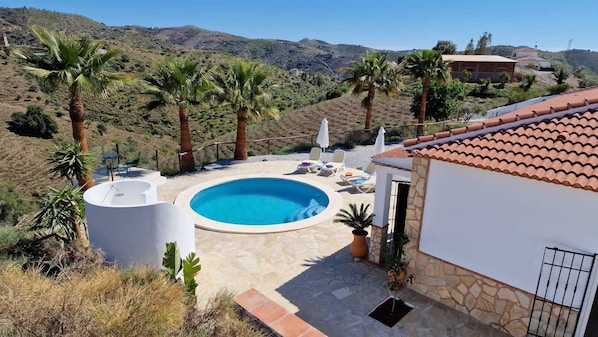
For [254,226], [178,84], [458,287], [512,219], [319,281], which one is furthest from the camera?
[178,84]

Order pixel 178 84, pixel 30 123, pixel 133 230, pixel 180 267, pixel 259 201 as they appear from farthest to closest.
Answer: pixel 30 123 → pixel 178 84 → pixel 259 201 → pixel 133 230 → pixel 180 267

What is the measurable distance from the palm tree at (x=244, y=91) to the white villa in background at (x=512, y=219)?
11.0 metres

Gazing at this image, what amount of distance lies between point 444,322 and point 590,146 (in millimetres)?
4177

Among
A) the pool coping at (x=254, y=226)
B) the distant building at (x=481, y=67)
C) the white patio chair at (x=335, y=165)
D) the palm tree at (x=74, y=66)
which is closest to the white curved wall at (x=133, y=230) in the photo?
the pool coping at (x=254, y=226)

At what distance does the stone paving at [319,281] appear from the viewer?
706 centimetres

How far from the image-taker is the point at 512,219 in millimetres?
6480

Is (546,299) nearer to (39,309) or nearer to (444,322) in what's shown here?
(444,322)

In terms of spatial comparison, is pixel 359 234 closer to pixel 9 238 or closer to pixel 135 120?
pixel 9 238

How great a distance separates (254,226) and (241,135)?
8769 mm

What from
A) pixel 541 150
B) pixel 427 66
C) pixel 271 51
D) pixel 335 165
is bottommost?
pixel 335 165

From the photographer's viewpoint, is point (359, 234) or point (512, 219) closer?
point (512, 219)

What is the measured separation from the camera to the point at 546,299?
6359 millimetres

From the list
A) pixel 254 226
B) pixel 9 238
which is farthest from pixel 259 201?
pixel 9 238

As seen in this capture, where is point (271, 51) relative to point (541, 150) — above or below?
above
